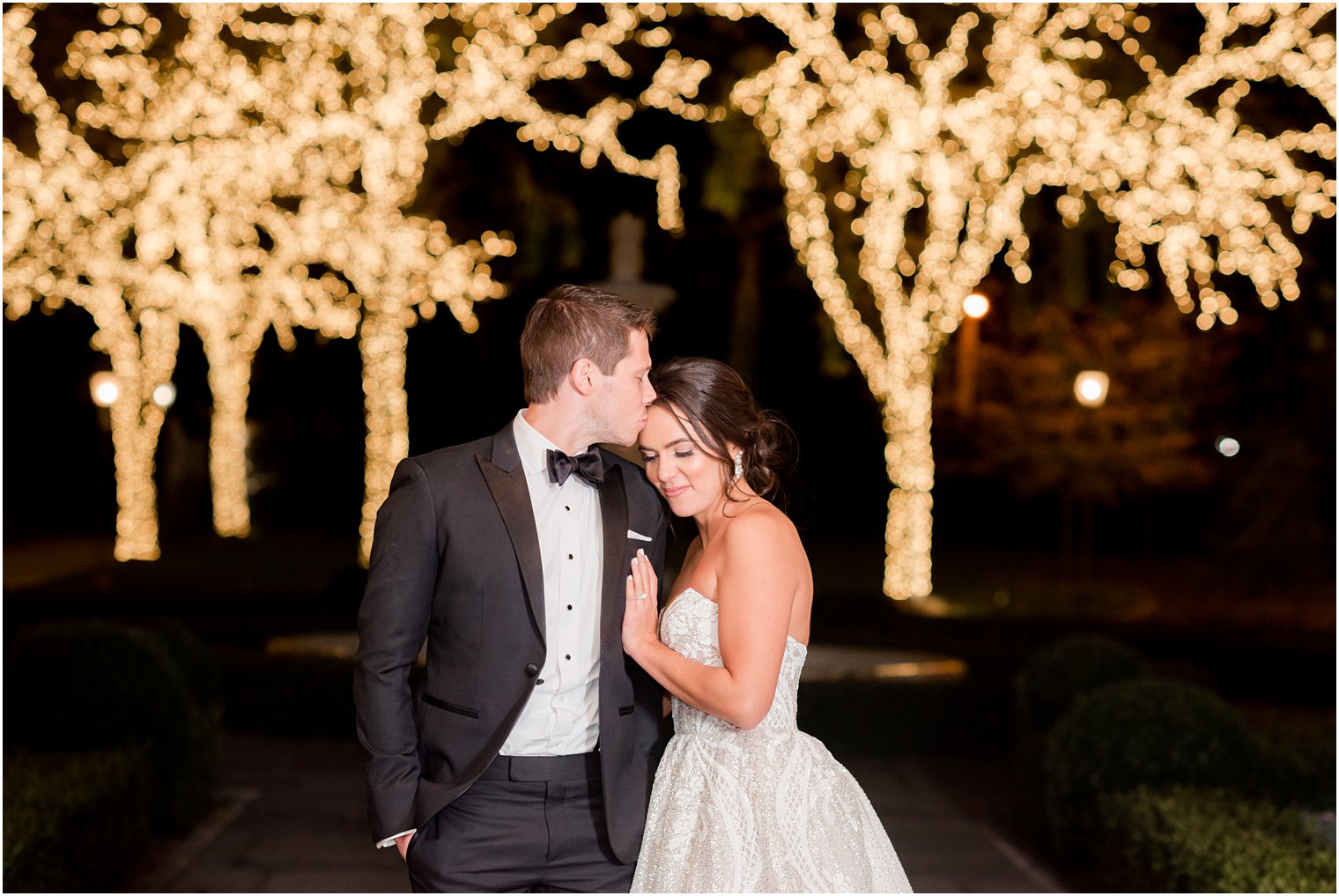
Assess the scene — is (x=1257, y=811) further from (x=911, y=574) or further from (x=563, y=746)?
(x=911, y=574)

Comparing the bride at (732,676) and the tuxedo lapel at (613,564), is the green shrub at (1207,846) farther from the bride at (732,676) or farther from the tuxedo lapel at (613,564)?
the tuxedo lapel at (613,564)

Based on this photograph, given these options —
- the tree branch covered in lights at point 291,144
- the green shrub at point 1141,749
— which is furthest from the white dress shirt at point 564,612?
the tree branch covered in lights at point 291,144

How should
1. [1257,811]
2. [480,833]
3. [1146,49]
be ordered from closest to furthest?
1. [480,833]
2. [1257,811]
3. [1146,49]

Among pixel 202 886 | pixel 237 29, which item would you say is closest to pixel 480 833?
pixel 202 886

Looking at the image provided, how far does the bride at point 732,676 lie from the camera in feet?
9.87

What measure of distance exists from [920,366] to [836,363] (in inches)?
57.6

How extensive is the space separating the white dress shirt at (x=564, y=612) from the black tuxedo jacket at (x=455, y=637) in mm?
41

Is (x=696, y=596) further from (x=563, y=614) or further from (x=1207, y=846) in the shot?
(x=1207, y=846)

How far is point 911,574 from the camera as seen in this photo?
42.6ft

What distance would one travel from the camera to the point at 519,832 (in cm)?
292

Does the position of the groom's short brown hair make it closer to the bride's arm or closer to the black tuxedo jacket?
the black tuxedo jacket

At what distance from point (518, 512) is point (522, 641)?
269mm

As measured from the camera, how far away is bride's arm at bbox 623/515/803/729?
2.99m

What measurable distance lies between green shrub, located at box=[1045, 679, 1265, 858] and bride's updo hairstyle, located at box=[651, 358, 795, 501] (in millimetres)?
3278
